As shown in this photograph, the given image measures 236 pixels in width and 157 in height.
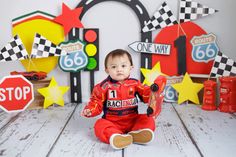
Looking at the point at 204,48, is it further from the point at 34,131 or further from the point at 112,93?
the point at 34,131

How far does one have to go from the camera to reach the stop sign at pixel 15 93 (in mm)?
1306

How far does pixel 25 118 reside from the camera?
1.24m

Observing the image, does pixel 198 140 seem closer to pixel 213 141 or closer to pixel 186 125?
pixel 213 141

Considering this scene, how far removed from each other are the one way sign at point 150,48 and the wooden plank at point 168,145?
1.25 ft

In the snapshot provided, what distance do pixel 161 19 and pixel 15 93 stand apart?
0.71 meters

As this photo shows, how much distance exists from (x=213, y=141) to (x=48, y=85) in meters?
0.74

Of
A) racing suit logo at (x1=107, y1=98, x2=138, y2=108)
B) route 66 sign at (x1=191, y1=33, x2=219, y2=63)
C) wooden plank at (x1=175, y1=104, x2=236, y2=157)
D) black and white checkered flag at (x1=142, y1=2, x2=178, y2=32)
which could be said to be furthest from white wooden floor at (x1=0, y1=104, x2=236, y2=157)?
black and white checkered flag at (x1=142, y1=2, x2=178, y2=32)

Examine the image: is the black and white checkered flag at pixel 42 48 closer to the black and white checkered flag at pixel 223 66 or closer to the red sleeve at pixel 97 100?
the red sleeve at pixel 97 100

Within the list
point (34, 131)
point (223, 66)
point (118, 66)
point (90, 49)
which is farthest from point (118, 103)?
point (223, 66)

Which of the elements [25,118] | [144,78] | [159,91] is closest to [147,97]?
[159,91]

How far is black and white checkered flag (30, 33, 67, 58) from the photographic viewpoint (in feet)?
4.48

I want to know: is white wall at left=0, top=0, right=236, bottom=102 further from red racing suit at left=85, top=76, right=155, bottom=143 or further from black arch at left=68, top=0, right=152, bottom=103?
red racing suit at left=85, top=76, right=155, bottom=143

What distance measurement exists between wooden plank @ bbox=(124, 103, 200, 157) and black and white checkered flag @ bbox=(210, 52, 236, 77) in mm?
343

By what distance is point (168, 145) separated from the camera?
95 centimetres
